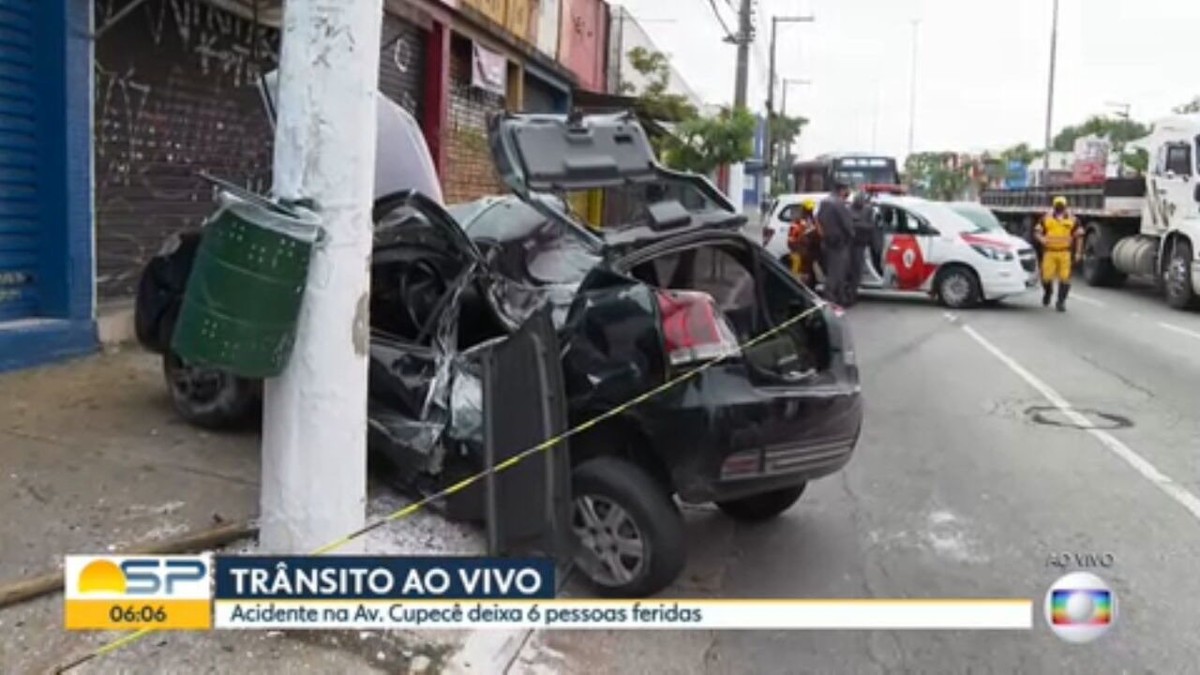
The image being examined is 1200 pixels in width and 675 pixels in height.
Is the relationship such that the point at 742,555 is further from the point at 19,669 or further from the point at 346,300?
the point at 19,669

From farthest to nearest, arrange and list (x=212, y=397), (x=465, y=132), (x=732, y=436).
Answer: (x=465, y=132), (x=212, y=397), (x=732, y=436)

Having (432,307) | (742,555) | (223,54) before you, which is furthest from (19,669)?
(223,54)

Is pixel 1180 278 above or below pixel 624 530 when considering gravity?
above

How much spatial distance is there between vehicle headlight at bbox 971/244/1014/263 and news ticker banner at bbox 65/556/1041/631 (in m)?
13.3

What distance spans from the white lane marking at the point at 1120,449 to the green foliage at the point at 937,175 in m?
55.8

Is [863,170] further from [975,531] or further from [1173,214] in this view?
[975,531]

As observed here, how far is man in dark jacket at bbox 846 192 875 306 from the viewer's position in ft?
49.2

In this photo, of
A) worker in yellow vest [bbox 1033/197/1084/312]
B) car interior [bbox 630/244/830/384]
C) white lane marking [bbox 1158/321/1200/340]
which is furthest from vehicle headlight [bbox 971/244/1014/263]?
car interior [bbox 630/244/830/384]

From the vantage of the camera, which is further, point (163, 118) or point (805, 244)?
point (805, 244)

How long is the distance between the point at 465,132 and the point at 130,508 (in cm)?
1159

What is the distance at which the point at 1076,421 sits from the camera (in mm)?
8211

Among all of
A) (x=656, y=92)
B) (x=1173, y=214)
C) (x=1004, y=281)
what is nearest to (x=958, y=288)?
(x=1004, y=281)

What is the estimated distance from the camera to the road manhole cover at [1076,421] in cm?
805

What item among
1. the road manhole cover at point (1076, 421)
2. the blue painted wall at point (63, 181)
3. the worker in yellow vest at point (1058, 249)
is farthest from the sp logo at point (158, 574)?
the worker in yellow vest at point (1058, 249)
